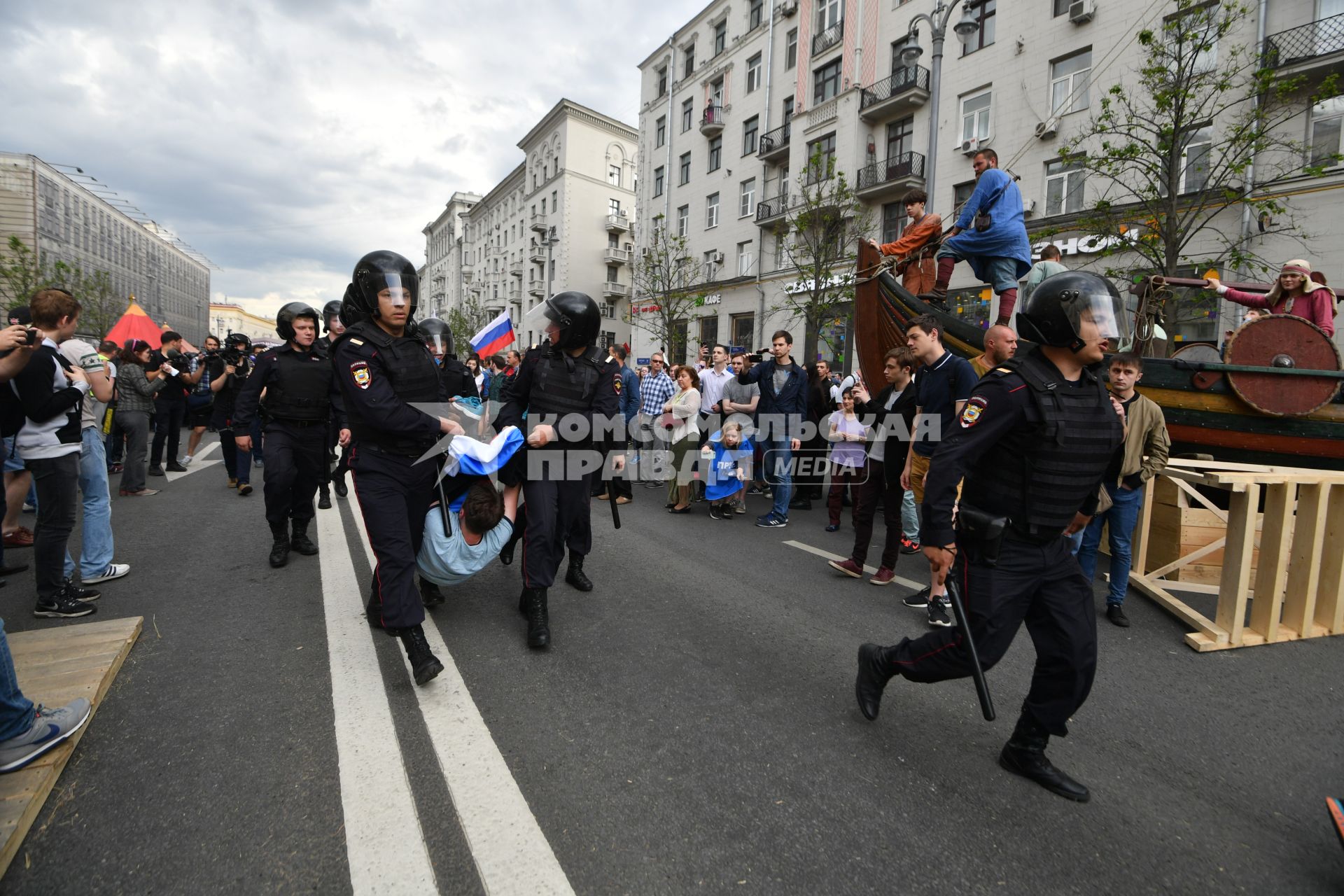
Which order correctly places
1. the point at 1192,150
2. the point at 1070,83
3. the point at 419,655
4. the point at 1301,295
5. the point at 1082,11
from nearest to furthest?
the point at 419,655 < the point at 1301,295 < the point at 1192,150 < the point at 1082,11 < the point at 1070,83

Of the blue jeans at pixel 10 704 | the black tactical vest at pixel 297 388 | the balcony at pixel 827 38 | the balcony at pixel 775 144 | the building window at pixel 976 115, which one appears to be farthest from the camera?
the balcony at pixel 775 144

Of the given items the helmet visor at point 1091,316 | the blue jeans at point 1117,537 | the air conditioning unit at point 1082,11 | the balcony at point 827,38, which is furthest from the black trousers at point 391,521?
the balcony at point 827,38

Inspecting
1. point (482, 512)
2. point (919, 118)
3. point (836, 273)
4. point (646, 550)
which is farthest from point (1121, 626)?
point (919, 118)

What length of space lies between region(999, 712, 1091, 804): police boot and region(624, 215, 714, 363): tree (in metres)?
22.6

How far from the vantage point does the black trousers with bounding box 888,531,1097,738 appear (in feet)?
8.18

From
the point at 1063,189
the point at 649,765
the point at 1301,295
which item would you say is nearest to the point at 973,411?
the point at 649,765

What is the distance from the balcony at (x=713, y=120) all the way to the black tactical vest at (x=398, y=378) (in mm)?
34625

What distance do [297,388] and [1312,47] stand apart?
21.2 meters

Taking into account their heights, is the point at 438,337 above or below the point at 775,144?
below

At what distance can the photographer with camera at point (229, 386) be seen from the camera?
8727mm

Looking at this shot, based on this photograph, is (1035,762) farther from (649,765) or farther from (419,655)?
(419,655)

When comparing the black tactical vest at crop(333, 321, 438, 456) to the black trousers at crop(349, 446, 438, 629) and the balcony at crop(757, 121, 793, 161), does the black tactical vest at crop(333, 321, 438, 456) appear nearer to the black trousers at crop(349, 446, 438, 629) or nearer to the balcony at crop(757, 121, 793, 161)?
the black trousers at crop(349, 446, 438, 629)

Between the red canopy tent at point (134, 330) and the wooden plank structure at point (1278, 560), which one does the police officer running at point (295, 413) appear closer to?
the wooden plank structure at point (1278, 560)

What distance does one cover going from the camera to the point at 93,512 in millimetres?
4535
